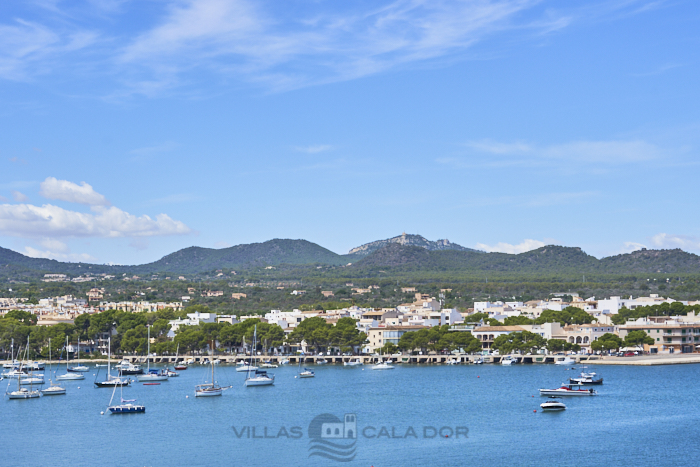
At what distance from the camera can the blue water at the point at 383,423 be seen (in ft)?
131

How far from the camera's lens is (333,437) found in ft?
149

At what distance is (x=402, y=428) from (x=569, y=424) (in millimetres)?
9061

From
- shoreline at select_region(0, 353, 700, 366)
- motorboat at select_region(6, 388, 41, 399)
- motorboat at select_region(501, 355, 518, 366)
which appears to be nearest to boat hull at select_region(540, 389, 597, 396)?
shoreline at select_region(0, 353, 700, 366)

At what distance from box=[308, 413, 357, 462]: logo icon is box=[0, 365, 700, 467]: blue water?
43 centimetres

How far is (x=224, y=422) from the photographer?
50688 millimetres

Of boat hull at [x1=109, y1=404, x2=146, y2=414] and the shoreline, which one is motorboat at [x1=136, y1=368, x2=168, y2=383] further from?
boat hull at [x1=109, y1=404, x2=146, y2=414]

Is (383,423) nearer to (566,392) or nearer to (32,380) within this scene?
(566,392)

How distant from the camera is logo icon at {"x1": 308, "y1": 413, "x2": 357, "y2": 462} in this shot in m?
40.2

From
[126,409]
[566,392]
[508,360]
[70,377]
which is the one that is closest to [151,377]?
[70,377]

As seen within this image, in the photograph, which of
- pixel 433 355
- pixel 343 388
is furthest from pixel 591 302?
pixel 343 388

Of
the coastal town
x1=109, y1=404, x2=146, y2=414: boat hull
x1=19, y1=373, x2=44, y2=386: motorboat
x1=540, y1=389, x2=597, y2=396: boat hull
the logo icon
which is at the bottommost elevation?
the logo icon

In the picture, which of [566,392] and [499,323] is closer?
[566,392]

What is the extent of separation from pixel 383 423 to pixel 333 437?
14.2 ft

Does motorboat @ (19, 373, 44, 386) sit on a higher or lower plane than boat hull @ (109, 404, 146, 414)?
higher
